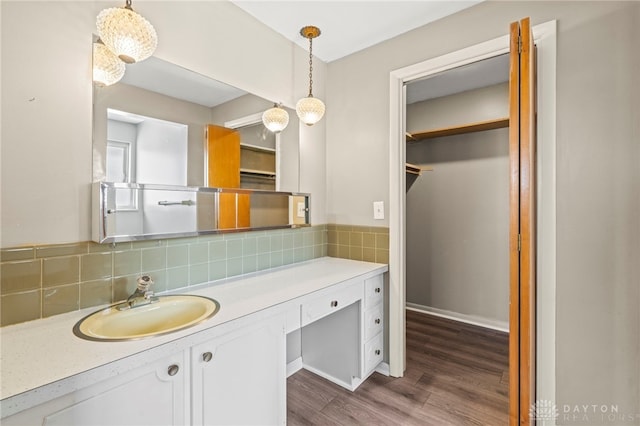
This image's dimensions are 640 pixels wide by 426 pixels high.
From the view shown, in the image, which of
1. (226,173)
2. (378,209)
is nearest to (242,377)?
(226,173)

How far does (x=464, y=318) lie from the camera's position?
3053mm

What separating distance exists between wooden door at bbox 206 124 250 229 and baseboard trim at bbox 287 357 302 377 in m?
1.11

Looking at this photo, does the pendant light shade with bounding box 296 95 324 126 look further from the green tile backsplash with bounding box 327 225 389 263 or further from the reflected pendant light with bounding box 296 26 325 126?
the green tile backsplash with bounding box 327 225 389 263

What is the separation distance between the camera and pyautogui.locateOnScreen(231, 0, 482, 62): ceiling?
5.73 feet

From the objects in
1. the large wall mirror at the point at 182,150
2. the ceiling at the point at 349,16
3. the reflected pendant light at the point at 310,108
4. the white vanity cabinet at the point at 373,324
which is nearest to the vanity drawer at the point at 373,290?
the white vanity cabinet at the point at 373,324

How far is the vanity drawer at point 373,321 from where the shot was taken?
1924mm

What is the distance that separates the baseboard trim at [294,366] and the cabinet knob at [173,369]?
4.27 ft

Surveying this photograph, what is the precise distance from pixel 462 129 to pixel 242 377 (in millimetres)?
2765

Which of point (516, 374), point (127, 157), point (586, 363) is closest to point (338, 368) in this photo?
point (516, 374)

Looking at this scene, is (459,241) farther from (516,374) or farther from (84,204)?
(84,204)

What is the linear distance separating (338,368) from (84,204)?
1744 mm

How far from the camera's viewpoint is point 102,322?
112cm

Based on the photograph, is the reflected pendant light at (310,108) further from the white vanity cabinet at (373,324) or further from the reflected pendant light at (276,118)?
the white vanity cabinet at (373,324)

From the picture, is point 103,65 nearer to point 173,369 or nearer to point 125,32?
point 125,32
